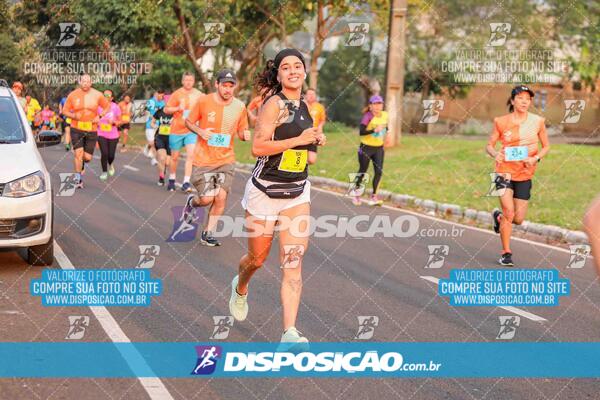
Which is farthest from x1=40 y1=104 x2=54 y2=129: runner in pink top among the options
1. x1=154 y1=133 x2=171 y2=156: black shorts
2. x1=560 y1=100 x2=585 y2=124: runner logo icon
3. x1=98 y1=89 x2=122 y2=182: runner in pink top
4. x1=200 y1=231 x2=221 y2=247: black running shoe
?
x1=560 y1=100 x2=585 y2=124: runner logo icon

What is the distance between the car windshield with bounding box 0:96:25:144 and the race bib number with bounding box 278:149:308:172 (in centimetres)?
405

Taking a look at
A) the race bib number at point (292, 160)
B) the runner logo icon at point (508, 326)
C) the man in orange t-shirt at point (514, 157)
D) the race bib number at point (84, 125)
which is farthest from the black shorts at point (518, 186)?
the race bib number at point (84, 125)

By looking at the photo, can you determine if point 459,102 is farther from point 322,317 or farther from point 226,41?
point 322,317

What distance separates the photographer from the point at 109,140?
17.0 metres

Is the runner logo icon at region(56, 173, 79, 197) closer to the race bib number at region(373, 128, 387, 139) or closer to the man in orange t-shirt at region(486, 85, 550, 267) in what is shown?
the race bib number at region(373, 128, 387, 139)

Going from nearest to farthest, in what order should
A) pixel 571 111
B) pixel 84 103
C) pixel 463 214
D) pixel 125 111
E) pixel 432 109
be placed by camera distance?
pixel 571 111
pixel 463 214
pixel 84 103
pixel 432 109
pixel 125 111

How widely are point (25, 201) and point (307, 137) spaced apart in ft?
11.8

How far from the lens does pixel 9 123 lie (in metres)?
9.15

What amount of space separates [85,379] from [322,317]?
2.30 m

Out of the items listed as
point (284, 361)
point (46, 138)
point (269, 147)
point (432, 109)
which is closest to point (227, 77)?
point (46, 138)

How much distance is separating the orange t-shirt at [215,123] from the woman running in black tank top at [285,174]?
13.4ft

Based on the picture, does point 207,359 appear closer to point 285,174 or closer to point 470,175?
point 285,174

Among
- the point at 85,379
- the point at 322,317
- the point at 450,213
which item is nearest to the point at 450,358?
the point at 322,317

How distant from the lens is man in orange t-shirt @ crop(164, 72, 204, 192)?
13.6 meters
